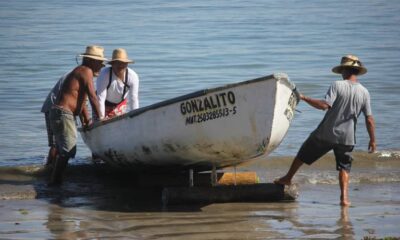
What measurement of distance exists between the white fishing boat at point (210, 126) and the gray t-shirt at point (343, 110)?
35 cm

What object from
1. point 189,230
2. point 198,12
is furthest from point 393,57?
point 189,230

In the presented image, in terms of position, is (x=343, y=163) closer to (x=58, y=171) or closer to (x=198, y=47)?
(x=58, y=171)

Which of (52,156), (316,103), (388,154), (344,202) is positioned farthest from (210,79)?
(316,103)

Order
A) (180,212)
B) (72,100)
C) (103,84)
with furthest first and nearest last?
(103,84) → (72,100) → (180,212)

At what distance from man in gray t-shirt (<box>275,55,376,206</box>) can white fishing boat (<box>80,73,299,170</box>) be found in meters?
0.34

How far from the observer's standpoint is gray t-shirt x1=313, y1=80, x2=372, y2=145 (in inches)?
356

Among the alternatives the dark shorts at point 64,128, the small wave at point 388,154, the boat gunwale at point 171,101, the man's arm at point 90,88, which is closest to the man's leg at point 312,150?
the boat gunwale at point 171,101

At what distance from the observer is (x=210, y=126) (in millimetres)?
9133

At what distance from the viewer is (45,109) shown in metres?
11.0

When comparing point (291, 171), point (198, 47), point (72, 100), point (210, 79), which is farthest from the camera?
point (198, 47)

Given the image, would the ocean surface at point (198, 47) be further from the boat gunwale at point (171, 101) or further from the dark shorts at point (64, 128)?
the boat gunwale at point (171, 101)

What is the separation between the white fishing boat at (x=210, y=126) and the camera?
8797 millimetres

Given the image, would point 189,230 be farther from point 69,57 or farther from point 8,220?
point 69,57

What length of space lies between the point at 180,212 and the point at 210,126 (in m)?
0.86
